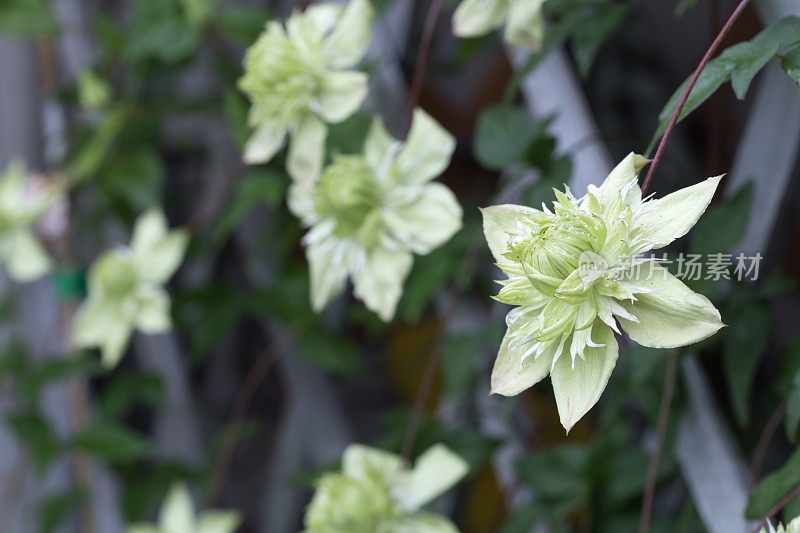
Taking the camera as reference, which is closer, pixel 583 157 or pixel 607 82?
pixel 583 157

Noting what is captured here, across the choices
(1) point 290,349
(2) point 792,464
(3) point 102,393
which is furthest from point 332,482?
(3) point 102,393

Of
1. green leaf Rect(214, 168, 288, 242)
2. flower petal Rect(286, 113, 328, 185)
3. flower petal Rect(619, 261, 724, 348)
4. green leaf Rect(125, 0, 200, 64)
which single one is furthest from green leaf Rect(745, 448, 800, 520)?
green leaf Rect(125, 0, 200, 64)

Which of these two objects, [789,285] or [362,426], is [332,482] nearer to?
[789,285]

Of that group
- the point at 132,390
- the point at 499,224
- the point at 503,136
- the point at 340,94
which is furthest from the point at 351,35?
the point at 132,390

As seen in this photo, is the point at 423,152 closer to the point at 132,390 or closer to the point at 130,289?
the point at 130,289

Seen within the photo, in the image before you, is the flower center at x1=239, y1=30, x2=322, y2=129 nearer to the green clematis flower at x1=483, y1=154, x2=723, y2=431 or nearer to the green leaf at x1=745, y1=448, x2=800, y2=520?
the green clematis flower at x1=483, y1=154, x2=723, y2=431
